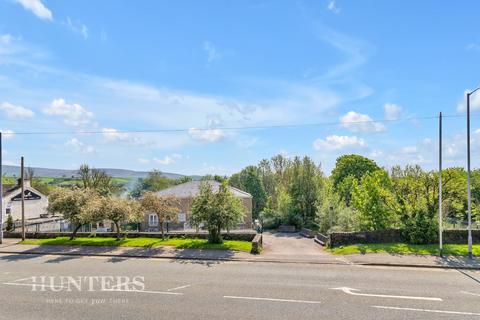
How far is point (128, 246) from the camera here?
2572 centimetres

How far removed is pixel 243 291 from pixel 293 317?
3485 mm

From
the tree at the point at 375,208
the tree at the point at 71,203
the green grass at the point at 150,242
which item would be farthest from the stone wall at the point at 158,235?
the tree at the point at 375,208

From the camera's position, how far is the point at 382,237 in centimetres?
2464

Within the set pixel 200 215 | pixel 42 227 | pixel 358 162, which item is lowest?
pixel 42 227

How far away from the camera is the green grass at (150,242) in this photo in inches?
960

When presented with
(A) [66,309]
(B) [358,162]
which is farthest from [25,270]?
(B) [358,162]

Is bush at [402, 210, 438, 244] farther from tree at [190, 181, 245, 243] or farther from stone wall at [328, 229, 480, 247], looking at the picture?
tree at [190, 181, 245, 243]

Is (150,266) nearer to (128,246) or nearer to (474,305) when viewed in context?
(128,246)

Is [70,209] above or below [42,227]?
above

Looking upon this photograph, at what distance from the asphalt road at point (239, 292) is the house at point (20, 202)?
114 ft

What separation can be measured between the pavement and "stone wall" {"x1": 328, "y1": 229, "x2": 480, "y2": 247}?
4.73ft

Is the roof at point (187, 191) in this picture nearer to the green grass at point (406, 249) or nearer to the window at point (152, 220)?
the window at point (152, 220)

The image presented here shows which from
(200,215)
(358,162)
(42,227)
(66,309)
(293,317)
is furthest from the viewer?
(358,162)

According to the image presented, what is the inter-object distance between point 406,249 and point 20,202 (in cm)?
5237
